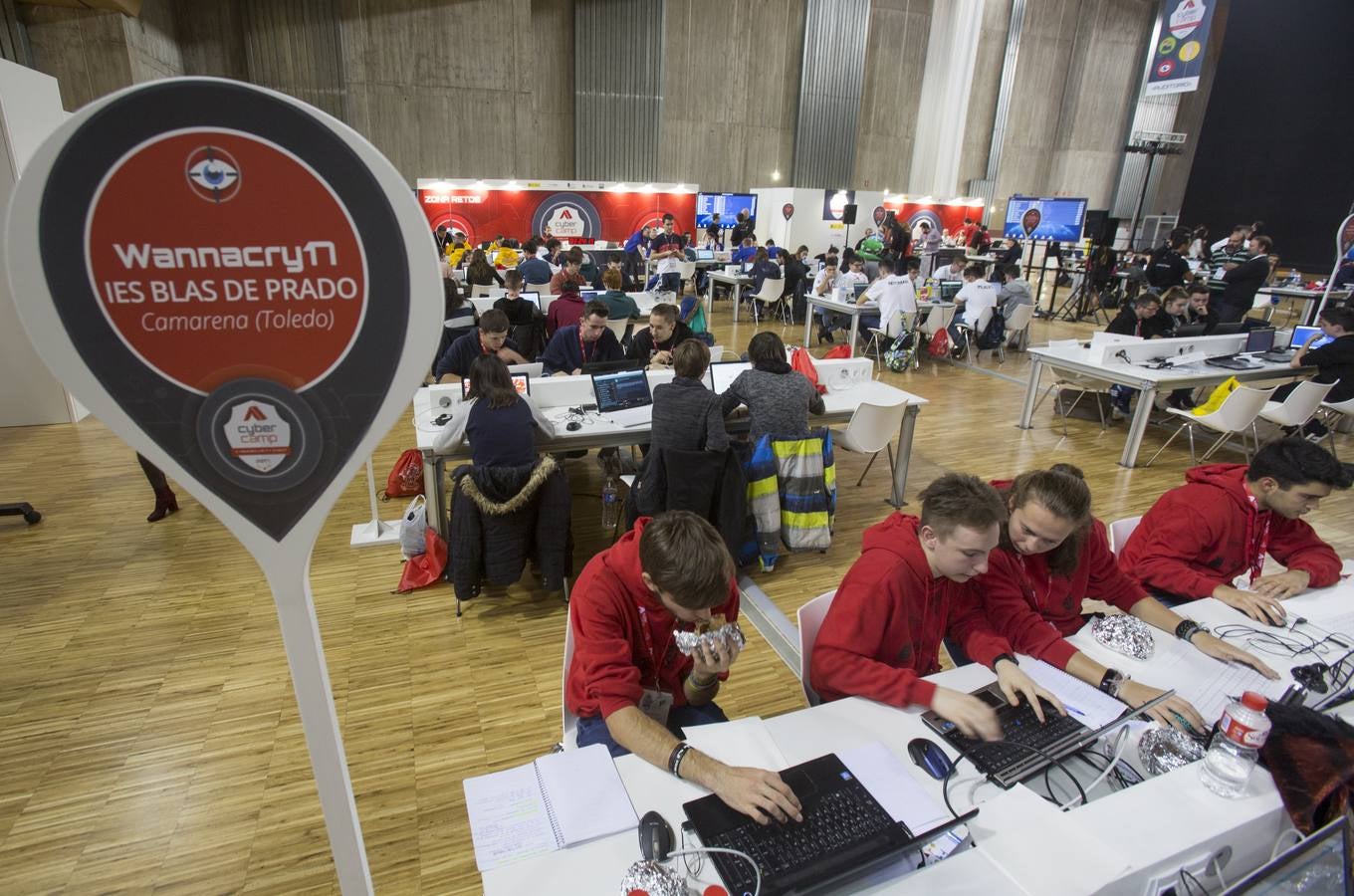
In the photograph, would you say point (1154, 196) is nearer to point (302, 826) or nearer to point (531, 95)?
point (531, 95)

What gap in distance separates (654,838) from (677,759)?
213mm

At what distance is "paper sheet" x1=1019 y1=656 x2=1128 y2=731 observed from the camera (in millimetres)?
1727

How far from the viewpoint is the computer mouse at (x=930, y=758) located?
1529 millimetres

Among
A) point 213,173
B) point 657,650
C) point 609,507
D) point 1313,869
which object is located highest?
point 213,173

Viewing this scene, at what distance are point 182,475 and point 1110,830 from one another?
1.65m

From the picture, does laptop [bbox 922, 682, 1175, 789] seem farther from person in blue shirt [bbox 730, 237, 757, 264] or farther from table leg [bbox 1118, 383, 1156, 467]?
person in blue shirt [bbox 730, 237, 757, 264]

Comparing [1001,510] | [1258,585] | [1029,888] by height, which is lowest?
[1258,585]

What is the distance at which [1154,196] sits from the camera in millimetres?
21156

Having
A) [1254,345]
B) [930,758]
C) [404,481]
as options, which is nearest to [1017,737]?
[930,758]

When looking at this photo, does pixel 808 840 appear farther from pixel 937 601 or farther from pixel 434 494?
pixel 434 494

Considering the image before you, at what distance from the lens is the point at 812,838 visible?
1.29 m

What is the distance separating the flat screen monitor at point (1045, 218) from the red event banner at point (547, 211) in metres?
7.47

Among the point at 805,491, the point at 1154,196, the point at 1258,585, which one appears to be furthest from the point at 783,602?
the point at 1154,196

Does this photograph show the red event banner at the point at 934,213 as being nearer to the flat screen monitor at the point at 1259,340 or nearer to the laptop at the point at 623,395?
the flat screen monitor at the point at 1259,340
